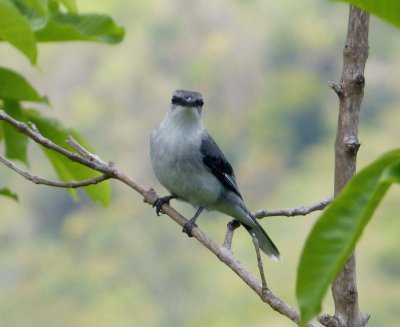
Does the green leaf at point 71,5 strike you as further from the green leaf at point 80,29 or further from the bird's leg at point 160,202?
the bird's leg at point 160,202

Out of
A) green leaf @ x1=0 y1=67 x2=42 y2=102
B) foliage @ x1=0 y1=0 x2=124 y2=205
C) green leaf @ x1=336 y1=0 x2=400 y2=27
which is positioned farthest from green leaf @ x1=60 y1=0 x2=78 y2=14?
green leaf @ x1=336 y1=0 x2=400 y2=27

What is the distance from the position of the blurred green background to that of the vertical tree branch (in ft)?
111

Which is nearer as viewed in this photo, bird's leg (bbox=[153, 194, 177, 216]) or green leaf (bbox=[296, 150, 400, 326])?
green leaf (bbox=[296, 150, 400, 326])

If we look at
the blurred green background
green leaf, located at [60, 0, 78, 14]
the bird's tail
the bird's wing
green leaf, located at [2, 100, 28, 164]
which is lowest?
the blurred green background

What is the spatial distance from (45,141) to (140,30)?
70.0 meters

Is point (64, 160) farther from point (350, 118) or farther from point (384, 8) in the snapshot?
point (384, 8)

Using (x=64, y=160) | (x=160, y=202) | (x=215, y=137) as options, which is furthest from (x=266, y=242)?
(x=215, y=137)

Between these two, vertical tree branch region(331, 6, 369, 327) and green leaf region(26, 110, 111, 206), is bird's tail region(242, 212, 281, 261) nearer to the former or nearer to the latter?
green leaf region(26, 110, 111, 206)

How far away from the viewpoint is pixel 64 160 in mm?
3605

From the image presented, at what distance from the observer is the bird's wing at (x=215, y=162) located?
5.34 metres

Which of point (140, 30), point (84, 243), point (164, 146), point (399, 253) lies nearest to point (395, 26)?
point (164, 146)

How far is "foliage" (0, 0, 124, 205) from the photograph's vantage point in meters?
3.45

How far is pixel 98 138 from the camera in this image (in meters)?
57.7

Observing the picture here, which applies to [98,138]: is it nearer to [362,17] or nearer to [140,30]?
[140,30]
